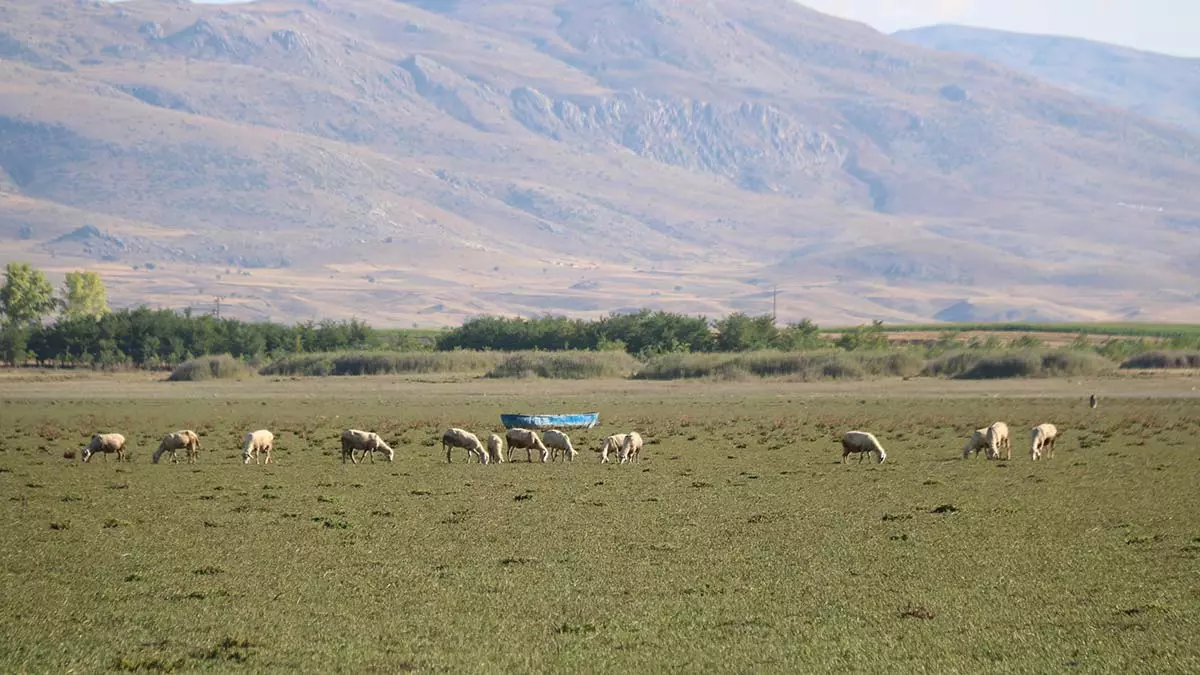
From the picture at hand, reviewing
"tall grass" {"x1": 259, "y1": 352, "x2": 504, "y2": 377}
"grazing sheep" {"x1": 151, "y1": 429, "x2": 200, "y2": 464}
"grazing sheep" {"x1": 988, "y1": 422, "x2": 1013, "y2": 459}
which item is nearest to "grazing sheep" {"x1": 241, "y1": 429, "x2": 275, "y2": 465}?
"grazing sheep" {"x1": 151, "y1": 429, "x2": 200, "y2": 464}

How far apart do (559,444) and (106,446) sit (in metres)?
9.62

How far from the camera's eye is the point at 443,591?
1755cm

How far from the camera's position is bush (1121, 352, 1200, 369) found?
269 feet

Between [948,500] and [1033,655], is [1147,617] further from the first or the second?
[948,500]

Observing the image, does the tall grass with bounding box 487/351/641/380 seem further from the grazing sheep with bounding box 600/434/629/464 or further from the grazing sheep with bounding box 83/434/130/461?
the grazing sheep with bounding box 83/434/130/461

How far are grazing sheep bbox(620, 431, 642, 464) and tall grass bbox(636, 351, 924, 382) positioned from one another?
4497 centimetres

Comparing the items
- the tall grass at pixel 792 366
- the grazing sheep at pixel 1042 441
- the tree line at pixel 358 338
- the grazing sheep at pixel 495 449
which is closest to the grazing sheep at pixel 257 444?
the grazing sheep at pixel 495 449

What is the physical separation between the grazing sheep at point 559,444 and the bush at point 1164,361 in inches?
2140

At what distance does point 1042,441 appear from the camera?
112ft

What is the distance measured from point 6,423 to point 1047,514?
3605 cm

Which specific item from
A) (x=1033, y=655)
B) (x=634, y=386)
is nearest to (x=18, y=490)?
(x=1033, y=655)

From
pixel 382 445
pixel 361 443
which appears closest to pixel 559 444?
pixel 382 445

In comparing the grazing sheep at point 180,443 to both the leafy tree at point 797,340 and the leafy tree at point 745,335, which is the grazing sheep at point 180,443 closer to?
the leafy tree at point 797,340

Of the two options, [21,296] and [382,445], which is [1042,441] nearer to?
[382,445]
